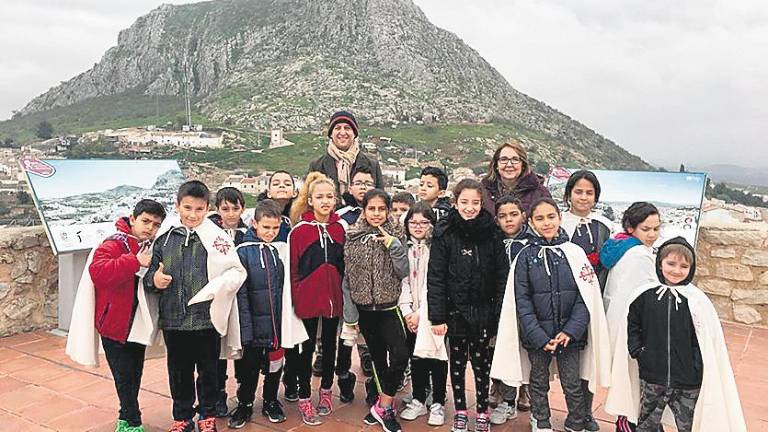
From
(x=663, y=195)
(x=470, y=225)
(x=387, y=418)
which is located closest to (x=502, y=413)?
(x=387, y=418)

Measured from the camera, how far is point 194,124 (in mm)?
54625

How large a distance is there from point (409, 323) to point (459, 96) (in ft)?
211

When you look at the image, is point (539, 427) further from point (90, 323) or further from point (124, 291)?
point (90, 323)

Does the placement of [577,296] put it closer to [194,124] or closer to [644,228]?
[644,228]

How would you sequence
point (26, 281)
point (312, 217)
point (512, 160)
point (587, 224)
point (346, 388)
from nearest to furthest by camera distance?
point (587, 224)
point (312, 217)
point (512, 160)
point (346, 388)
point (26, 281)

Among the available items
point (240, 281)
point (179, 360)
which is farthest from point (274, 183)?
point (179, 360)

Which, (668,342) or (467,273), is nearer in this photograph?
(668,342)

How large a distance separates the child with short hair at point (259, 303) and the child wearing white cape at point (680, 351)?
5.25ft

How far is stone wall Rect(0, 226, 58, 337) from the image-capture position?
172 inches

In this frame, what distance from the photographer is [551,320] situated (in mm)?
2619

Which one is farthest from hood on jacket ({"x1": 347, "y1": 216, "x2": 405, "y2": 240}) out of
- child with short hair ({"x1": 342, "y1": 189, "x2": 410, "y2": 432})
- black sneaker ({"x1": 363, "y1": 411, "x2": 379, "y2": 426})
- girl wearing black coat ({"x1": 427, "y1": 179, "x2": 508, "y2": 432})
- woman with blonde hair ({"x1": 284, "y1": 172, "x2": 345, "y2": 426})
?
black sneaker ({"x1": 363, "y1": 411, "x2": 379, "y2": 426})

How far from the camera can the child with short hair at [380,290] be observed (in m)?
2.86

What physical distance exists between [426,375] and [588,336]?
884 millimetres

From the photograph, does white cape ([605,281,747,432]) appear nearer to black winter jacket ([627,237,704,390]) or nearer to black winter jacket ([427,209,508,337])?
black winter jacket ([627,237,704,390])
